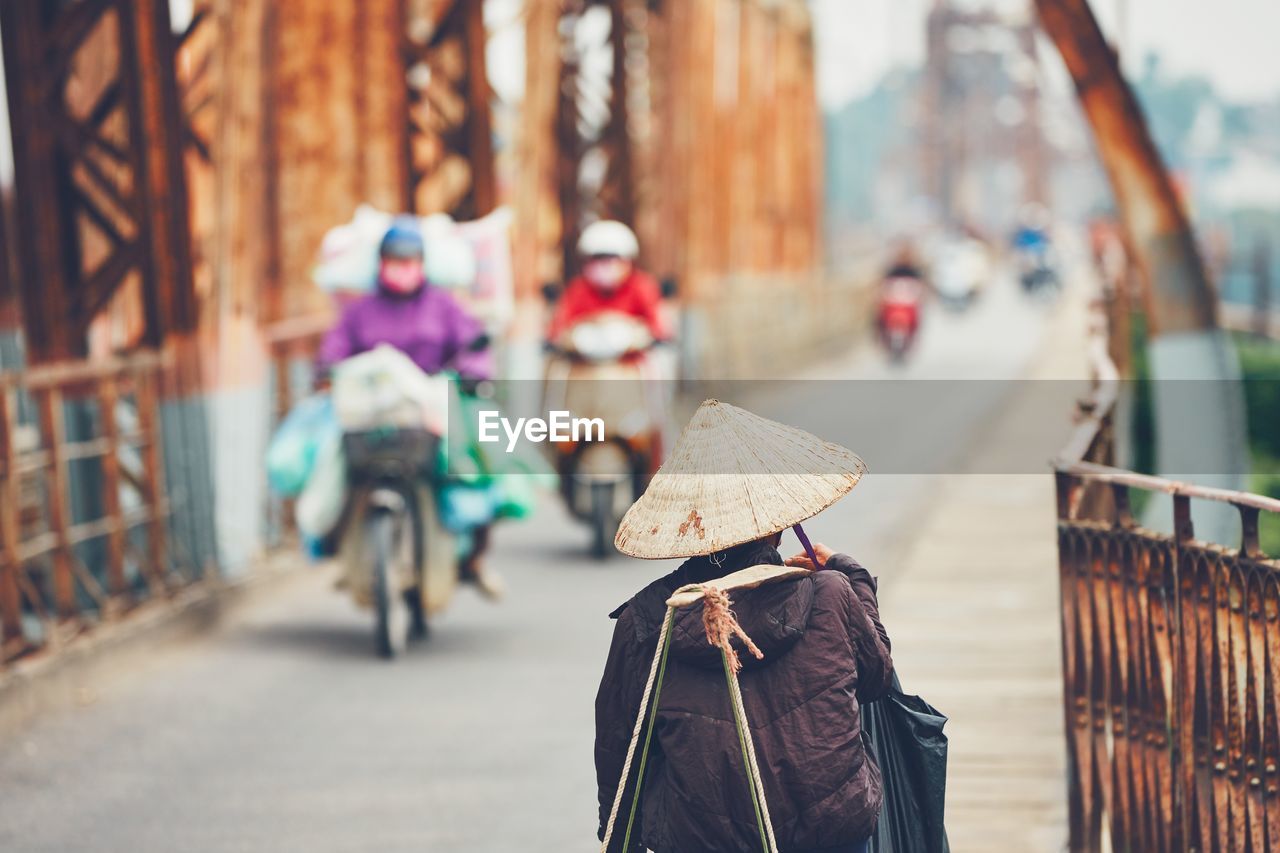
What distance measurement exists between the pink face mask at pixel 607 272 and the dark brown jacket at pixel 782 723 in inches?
349

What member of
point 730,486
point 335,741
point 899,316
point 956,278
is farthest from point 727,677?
point 956,278

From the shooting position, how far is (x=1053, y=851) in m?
6.35

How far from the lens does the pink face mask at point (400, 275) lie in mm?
10008

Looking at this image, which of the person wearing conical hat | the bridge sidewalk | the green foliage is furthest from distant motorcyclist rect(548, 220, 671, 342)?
the green foliage

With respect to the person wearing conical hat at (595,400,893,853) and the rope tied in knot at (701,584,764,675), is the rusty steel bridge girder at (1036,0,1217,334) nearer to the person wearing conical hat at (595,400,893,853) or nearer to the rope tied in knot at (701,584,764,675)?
the person wearing conical hat at (595,400,893,853)

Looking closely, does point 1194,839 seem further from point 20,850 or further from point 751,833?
point 20,850

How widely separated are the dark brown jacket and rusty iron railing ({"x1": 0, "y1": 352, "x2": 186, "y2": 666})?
16.8 ft

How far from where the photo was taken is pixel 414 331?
397 inches

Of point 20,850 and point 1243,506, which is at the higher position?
point 1243,506

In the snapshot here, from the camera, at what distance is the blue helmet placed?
9977 millimetres

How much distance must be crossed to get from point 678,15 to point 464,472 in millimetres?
13679

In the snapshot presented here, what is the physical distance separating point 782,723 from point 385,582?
19.4 ft

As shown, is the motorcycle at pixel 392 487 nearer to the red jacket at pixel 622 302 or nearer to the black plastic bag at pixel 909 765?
the red jacket at pixel 622 302

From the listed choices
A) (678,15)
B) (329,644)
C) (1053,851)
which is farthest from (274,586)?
(678,15)
